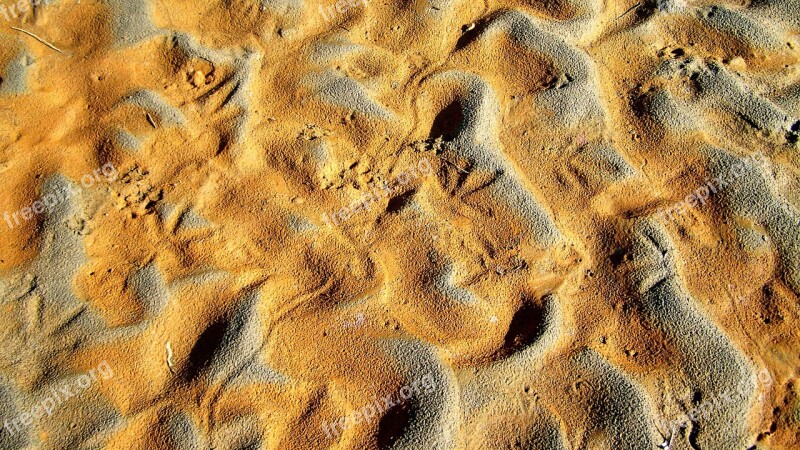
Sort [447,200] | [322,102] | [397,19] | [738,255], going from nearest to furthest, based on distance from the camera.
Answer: [738,255], [447,200], [322,102], [397,19]

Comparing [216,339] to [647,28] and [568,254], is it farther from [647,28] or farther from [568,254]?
[647,28]

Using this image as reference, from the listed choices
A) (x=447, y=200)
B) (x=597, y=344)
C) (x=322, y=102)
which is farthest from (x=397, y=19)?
(x=597, y=344)

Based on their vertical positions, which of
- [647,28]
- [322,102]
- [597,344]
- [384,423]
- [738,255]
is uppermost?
[647,28]

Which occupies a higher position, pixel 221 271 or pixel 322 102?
pixel 322 102

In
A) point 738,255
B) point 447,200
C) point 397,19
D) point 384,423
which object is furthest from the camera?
point 397,19

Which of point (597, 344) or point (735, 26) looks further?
point (735, 26)

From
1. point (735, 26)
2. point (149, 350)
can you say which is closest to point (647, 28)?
point (735, 26)

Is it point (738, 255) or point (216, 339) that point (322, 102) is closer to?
point (216, 339)
